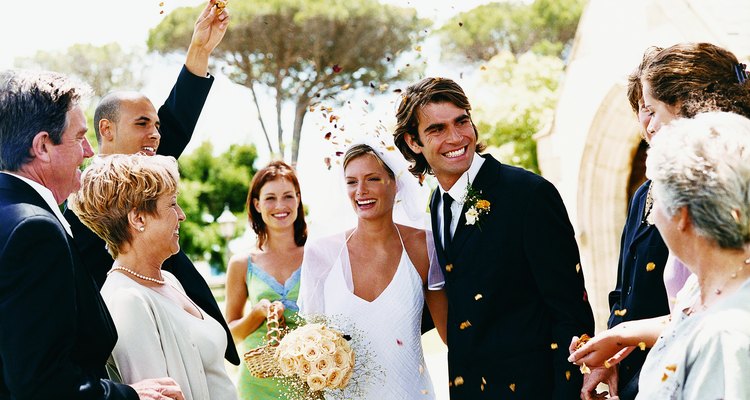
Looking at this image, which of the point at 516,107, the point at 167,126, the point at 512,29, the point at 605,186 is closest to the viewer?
the point at 167,126

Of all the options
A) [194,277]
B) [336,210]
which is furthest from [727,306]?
[336,210]

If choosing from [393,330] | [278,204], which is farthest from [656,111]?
[278,204]

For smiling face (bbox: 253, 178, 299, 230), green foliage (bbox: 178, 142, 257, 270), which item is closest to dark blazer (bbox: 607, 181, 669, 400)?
smiling face (bbox: 253, 178, 299, 230)

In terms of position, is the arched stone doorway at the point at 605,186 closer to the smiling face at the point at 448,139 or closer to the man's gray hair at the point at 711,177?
the smiling face at the point at 448,139

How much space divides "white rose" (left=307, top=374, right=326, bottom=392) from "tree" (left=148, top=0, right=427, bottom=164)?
2592cm

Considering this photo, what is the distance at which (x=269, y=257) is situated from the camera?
19.0 feet

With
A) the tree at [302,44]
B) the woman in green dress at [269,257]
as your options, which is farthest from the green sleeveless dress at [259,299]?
the tree at [302,44]

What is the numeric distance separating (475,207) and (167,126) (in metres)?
1.70

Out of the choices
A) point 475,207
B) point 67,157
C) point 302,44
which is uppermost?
point 302,44

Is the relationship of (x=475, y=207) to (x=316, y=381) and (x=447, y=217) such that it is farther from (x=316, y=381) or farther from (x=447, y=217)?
(x=316, y=381)

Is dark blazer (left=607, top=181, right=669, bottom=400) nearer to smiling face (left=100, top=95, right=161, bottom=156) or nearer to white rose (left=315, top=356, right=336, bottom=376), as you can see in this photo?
white rose (left=315, top=356, right=336, bottom=376)

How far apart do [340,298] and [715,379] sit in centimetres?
236

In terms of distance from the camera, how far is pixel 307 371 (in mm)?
3791

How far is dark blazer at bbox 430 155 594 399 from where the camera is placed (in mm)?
3625
